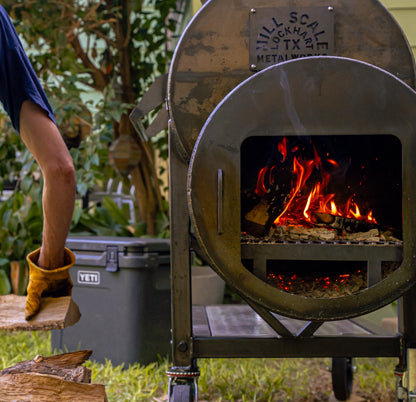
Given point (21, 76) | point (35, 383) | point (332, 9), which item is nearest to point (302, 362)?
point (35, 383)

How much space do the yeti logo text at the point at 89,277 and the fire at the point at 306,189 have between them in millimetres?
1158

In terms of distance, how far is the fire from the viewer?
5.05 ft

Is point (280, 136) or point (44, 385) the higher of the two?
point (280, 136)

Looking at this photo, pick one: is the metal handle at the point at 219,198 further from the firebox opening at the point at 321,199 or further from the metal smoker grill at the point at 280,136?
the firebox opening at the point at 321,199

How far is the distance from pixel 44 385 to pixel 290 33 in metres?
1.16

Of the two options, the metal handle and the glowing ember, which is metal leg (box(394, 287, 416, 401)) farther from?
the metal handle

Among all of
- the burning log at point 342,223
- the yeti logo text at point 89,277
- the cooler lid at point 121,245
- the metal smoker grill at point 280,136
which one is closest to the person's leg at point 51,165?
the metal smoker grill at point 280,136

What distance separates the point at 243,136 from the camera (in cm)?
131

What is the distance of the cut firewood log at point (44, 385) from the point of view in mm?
1307

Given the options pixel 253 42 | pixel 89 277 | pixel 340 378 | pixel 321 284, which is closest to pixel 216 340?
pixel 321 284

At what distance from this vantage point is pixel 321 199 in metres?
1.60

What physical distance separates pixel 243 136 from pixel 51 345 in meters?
1.76

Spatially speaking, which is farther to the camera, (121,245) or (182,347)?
(121,245)

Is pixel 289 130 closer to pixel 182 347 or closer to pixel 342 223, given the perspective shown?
pixel 342 223
